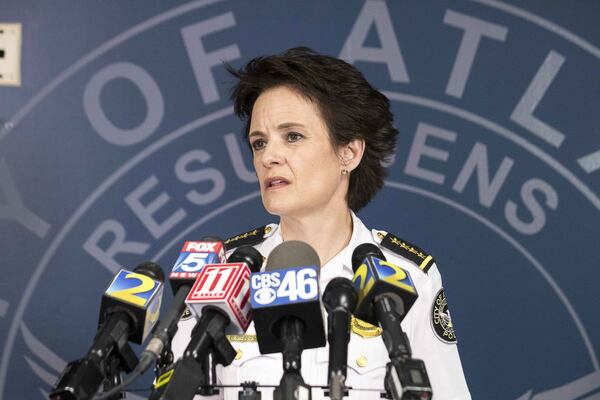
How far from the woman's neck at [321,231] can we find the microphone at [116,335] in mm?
691

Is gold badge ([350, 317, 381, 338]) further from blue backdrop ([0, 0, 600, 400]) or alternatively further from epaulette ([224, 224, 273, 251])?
blue backdrop ([0, 0, 600, 400])

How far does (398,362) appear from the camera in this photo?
83cm

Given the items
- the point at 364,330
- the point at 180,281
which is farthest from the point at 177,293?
the point at 364,330

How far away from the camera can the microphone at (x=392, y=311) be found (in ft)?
2.63

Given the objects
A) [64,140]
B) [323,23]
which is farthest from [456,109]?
[64,140]

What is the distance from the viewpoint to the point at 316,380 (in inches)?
64.5

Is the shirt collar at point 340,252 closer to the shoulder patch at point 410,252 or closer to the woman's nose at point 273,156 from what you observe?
the shoulder patch at point 410,252

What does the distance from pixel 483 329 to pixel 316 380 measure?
87cm

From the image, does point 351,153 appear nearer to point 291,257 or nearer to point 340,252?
point 340,252

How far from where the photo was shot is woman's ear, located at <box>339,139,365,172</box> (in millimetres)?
1792

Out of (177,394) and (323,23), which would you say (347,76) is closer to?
(323,23)

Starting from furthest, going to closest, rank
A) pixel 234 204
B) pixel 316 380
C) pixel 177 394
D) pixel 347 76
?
pixel 234 204 < pixel 347 76 < pixel 316 380 < pixel 177 394

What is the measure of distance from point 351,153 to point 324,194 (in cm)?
17

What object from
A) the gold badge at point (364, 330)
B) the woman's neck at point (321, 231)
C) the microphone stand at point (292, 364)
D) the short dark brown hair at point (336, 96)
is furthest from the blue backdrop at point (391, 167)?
the microphone stand at point (292, 364)
